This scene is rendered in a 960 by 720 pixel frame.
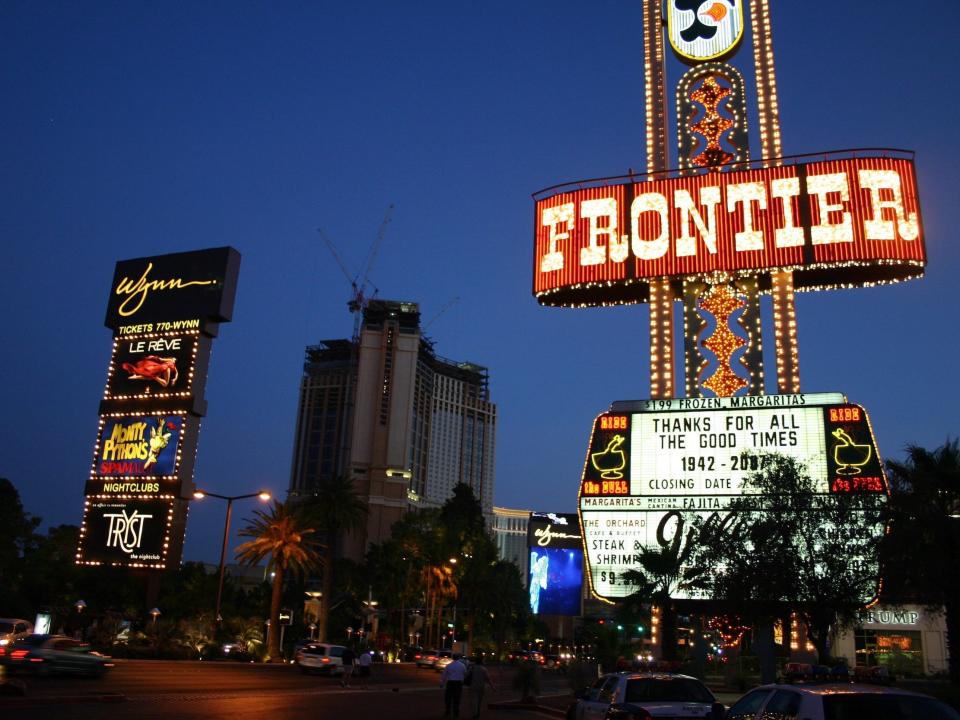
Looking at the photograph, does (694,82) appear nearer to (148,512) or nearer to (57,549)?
(148,512)

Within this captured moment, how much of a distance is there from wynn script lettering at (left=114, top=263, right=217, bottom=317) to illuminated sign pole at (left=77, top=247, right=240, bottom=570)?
7cm

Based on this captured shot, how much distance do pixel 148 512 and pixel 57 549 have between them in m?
18.9

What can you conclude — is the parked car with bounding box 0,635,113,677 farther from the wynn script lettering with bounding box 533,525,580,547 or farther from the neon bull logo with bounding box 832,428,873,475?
the wynn script lettering with bounding box 533,525,580,547

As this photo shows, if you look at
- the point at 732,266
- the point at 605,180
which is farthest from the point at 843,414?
the point at 605,180

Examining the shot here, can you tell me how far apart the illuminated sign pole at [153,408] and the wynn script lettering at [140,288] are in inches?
2.8

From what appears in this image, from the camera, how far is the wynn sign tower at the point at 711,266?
34000mm

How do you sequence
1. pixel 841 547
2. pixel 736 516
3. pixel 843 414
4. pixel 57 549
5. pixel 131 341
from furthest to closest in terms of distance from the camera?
pixel 57 549, pixel 131 341, pixel 843 414, pixel 736 516, pixel 841 547

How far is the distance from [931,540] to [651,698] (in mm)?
14722

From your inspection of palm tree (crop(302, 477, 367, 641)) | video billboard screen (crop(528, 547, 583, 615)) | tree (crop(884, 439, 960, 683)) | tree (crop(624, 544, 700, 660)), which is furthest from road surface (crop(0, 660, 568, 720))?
palm tree (crop(302, 477, 367, 641))

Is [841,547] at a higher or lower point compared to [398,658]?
higher

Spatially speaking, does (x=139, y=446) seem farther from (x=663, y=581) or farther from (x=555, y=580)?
(x=663, y=581)

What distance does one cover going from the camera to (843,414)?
33.1 m

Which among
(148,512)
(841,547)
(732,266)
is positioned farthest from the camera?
(148,512)

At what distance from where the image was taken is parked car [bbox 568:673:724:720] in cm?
1205
